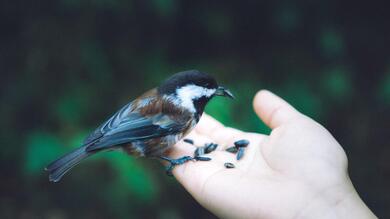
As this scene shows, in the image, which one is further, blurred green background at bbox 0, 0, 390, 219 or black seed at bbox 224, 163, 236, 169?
blurred green background at bbox 0, 0, 390, 219

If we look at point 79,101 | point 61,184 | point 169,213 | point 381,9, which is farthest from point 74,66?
point 381,9

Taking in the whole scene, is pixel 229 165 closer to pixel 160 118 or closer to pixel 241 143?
pixel 241 143

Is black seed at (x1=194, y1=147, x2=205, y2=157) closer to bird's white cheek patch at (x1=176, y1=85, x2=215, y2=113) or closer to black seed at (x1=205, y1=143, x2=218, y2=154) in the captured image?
black seed at (x1=205, y1=143, x2=218, y2=154)

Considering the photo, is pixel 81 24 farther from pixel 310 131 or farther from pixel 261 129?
pixel 310 131

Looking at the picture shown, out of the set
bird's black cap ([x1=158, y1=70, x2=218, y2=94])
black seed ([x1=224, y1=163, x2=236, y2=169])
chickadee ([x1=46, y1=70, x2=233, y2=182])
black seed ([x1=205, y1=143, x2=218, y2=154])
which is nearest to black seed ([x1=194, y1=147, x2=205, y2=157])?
black seed ([x1=205, y1=143, x2=218, y2=154])

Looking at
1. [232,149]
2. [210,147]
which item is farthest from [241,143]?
[210,147]

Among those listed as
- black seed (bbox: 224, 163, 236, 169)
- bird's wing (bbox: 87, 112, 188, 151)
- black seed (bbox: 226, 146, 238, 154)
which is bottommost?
black seed (bbox: 226, 146, 238, 154)
